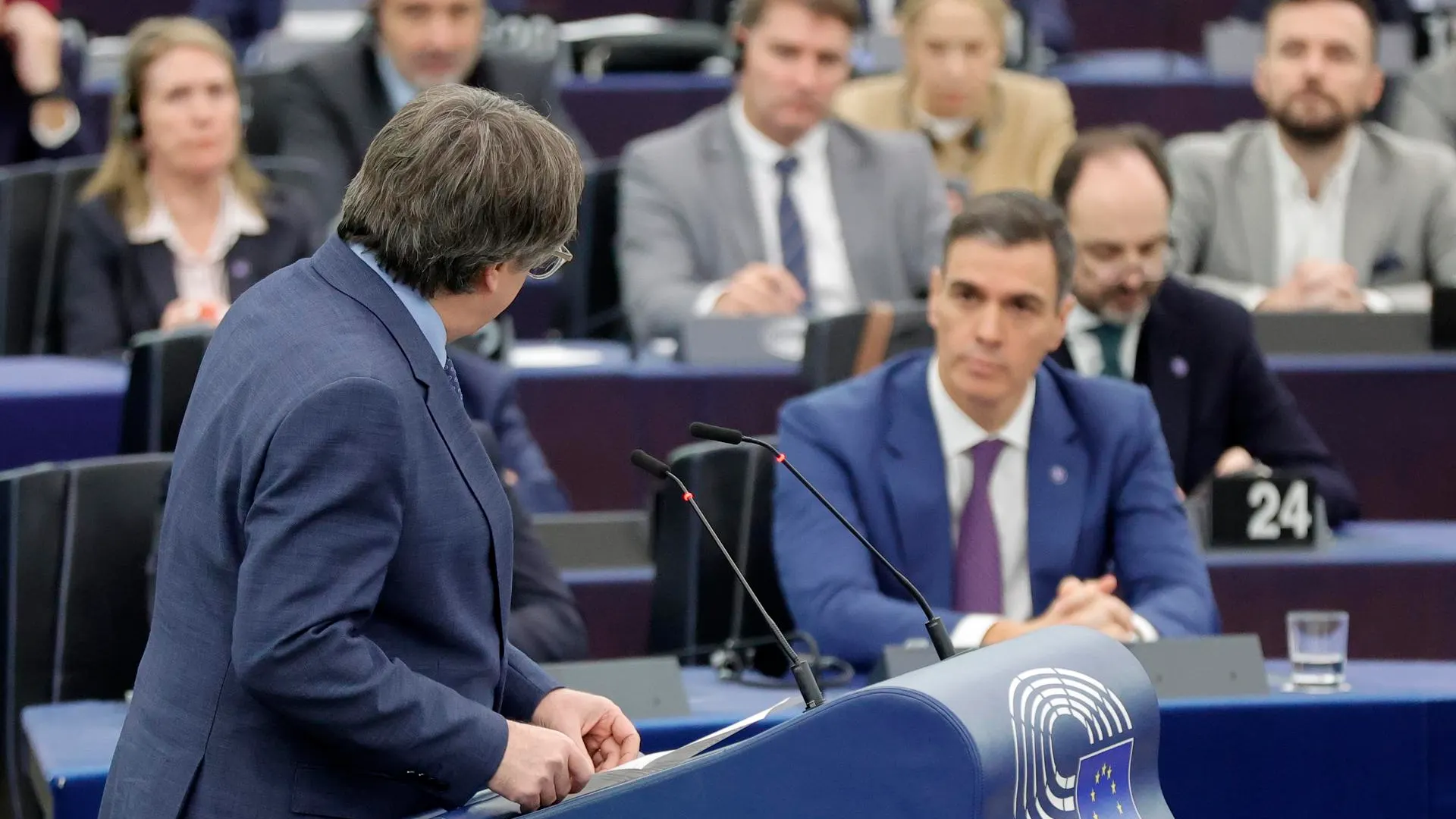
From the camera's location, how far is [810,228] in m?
5.18

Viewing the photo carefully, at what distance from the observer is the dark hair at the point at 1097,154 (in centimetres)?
409

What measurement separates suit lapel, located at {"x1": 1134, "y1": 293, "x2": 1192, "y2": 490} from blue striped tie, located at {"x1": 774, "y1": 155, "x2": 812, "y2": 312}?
1.16 metres

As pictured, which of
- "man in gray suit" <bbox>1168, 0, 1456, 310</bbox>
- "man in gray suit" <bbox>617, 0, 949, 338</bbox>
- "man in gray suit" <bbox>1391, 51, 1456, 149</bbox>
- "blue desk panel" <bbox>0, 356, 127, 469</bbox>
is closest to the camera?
"blue desk panel" <bbox>0, 356, 127, 469</bbox>

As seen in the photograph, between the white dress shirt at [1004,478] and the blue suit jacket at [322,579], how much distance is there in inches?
59.6

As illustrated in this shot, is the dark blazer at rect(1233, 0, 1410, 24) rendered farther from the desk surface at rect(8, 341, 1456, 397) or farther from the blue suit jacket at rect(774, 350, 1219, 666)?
the blue suit jacket at rect(774, 350, 1219, 666)

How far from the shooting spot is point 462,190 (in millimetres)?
1725

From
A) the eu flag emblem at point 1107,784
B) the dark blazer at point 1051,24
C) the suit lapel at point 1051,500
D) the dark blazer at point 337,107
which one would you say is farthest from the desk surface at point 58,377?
the dark blazer at point 1051,24

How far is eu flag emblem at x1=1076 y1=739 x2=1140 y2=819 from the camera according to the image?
180 centimetres

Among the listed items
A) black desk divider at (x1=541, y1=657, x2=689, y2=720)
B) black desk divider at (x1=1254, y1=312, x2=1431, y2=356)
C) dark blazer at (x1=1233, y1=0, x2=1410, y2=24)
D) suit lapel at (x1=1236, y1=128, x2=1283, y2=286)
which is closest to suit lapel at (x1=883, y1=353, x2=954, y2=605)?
black desk divider at (x1=541, y1=657, x2=689, y2=720)

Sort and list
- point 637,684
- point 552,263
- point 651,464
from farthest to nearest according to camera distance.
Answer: point 637,684 → point 651,464 → point 552,263

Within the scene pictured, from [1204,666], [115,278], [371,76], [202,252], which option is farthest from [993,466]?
[371,76]

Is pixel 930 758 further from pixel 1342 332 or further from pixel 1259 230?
pixel 1259 230

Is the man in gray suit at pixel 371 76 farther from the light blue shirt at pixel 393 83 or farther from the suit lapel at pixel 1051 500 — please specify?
the suit lapel at pixel 1051 500

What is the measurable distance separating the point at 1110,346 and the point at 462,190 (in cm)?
251
